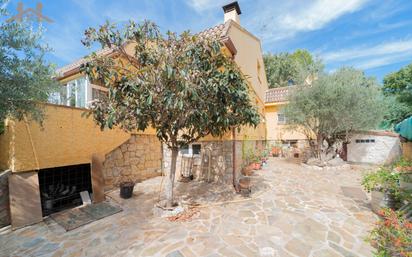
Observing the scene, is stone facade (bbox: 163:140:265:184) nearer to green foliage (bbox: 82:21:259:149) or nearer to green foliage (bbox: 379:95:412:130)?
green foliage (bbox: 82:21:259:149)

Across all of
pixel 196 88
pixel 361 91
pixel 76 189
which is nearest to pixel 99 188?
pixel 76 189

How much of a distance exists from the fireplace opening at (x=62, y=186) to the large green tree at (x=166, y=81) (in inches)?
139

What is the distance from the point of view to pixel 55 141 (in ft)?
18.5

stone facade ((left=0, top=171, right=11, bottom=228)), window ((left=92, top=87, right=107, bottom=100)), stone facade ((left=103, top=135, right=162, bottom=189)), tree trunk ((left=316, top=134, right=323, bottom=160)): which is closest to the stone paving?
stone facade ((left=0, top=171, right=11, bottom=228))

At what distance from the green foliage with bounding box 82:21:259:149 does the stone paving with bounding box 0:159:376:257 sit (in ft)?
8.37

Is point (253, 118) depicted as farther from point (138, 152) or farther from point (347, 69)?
point (347, 69)

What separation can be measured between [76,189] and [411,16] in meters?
17.7

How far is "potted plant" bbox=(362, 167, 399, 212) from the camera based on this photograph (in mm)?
4576

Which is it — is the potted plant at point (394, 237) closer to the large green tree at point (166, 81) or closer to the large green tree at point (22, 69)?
the large green tree at point (166, 81)

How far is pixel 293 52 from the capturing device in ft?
84.3

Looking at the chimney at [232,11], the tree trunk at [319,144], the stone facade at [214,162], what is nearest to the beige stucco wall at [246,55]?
the stone facade at [214,162]

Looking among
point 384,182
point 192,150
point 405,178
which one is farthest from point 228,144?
point 405,178

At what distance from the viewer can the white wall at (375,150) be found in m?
11.9

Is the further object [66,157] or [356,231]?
[66,157]
